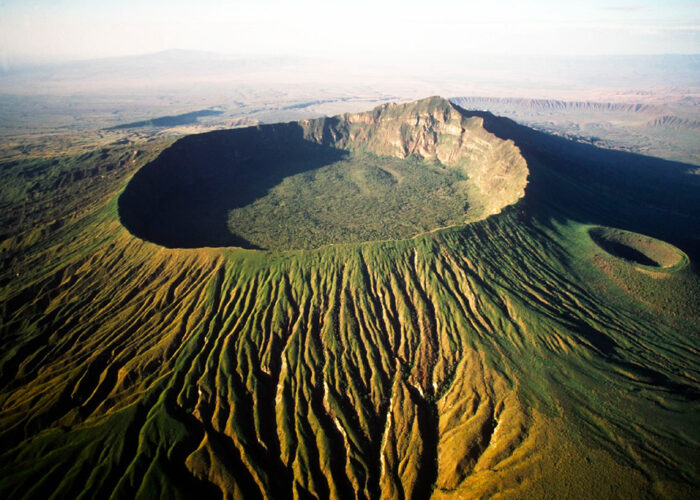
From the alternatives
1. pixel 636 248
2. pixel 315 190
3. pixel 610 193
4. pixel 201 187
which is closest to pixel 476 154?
pixel 610 193

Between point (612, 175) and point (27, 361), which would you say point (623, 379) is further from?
point (612, 175)

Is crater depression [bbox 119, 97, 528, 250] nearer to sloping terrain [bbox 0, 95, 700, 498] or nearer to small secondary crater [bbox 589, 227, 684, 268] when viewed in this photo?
sloping terrain [bbox 0, 95, 700, 498]

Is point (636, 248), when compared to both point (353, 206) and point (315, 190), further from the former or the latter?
point (315, 190)

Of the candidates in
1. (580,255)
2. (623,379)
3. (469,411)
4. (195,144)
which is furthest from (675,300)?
(195,144)

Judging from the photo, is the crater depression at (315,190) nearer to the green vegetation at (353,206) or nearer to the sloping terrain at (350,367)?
the green vegetation at (353,206)

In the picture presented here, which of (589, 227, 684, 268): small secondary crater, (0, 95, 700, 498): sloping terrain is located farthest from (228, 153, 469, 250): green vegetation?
(589, 227, 684, 268): small secondary crater

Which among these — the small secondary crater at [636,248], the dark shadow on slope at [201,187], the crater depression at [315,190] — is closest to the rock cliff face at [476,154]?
the crater depression at [315,190]
